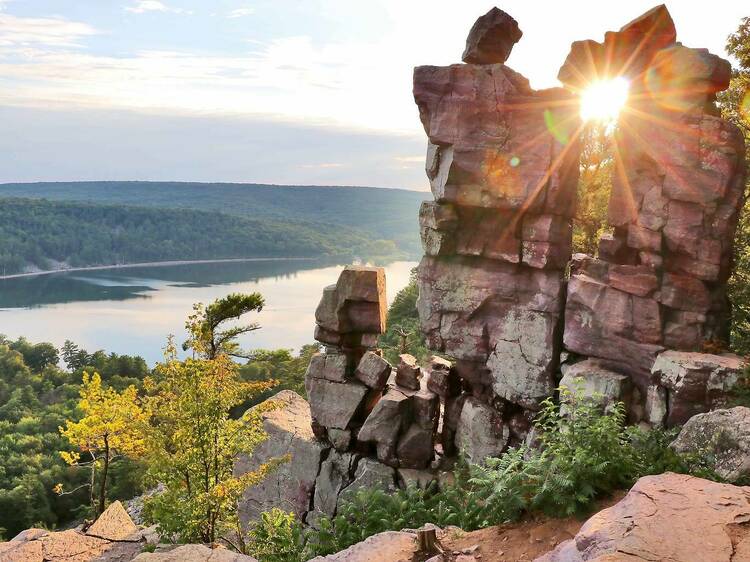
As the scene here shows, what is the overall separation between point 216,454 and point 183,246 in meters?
143

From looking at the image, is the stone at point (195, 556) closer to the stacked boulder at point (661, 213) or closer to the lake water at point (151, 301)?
the stacked boulder at point (661, 213)

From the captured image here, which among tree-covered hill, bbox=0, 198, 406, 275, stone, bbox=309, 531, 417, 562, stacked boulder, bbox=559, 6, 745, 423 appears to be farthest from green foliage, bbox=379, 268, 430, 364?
tree-covered hill, bbox=0, 198, 406, 275

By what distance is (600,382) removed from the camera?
12812 millimetres

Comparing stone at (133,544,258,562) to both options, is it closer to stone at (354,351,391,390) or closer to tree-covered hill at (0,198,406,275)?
stone at (354,351,391,390)

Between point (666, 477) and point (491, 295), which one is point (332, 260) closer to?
point (491, 295)

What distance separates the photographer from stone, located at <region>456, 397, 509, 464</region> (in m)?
15.4


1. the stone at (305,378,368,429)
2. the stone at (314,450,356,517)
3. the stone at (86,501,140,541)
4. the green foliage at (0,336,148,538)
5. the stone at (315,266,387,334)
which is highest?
the stone at (315,266,387,334)

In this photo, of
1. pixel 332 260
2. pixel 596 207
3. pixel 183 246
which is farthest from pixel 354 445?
pixel 183 246

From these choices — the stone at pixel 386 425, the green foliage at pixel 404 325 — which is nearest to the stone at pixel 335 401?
the stone at pixel 386 425

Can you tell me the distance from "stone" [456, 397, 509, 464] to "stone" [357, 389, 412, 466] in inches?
60.7

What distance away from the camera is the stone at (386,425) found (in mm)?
15789

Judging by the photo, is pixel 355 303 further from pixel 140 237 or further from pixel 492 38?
pixel 140 237

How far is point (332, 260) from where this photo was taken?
133750 mm

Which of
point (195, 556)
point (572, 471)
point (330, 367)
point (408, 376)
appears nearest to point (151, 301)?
point (330, 367)
